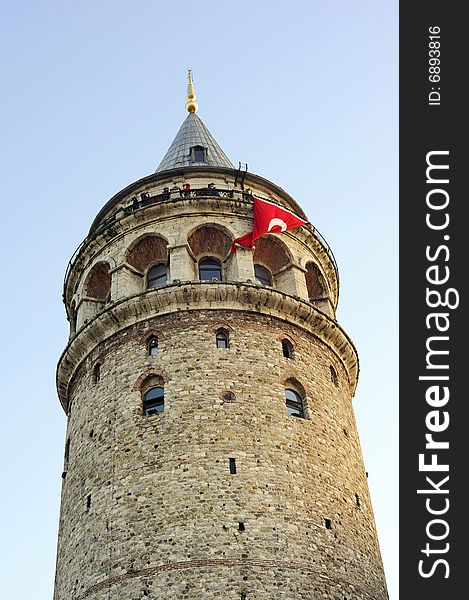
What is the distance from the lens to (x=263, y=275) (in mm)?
31281

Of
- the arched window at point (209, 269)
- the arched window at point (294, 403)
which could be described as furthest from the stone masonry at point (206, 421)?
the arched window at point (209, 269)

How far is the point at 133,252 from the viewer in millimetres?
30859

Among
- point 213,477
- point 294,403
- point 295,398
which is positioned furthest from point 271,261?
point 213,477

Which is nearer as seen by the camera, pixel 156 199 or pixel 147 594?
pixel 147 594

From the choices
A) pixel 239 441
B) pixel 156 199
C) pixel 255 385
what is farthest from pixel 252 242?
pixel 239 441

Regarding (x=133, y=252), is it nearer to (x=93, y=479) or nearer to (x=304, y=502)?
→ (x=93, y=479)

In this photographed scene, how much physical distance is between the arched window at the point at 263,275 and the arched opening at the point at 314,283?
171cm

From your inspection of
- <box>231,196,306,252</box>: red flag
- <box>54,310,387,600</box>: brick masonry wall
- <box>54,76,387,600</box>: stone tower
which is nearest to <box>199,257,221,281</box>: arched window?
<box>54,76,387,600</box>: stone tower

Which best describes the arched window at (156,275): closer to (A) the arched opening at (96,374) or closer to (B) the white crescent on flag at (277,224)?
(A) the arched opening at (96,374)

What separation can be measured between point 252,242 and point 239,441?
8311mm

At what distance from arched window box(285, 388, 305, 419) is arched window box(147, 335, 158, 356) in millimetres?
4254

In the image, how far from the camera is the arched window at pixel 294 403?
87.0ft

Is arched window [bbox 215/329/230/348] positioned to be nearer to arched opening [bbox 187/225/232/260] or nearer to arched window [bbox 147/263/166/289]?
arched window [bbox 147/263/166/289]

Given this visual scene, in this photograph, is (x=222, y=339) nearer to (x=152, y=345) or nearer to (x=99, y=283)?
(x=152, y=345)
